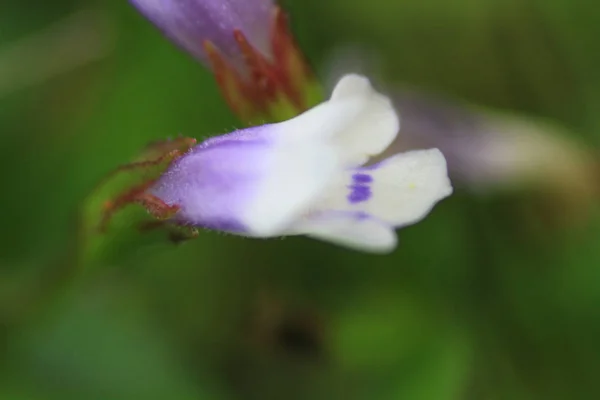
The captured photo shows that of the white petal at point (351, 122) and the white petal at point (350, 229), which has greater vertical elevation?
the white petal at point (351, 122)

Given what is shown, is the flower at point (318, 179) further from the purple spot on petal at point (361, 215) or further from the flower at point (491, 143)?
the flower at point (491, 143)

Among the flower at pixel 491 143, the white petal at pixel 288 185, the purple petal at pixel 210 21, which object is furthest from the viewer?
the flower at pixel 491 143

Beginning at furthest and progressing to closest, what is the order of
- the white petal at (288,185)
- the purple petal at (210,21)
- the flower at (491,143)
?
the flower at (491,143), the purple petal at (210,21), the white petal at (288,185)

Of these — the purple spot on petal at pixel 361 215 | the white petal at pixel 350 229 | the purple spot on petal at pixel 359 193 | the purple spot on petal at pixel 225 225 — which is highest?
the purple spot on petal at pixel 359 193

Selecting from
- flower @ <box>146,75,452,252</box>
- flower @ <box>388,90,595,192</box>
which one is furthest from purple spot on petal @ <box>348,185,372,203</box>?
flower @ <box>388,90,595,192</box>

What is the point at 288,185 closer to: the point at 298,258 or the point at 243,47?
the point at 243,47

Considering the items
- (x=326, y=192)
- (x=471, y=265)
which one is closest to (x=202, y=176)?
(x=326, y=192)

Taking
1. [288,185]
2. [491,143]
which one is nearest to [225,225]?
[288,185]

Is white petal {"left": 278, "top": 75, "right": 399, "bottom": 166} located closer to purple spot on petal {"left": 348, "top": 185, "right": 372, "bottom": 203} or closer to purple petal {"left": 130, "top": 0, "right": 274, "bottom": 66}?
purple spot on petal {"left": 348, "top": 185, "right": 372, "bottom": 203}

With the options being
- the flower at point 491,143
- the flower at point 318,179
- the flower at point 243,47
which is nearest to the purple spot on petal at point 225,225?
the flower at point 318,179
